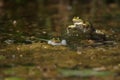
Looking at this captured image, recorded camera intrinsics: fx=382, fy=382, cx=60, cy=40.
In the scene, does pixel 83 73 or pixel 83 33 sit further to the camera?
pixel 83 33

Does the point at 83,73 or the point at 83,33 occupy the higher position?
the point at 83,33

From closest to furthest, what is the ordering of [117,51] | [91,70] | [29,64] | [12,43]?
[91,70], [29,64], [117,51], [12,43]

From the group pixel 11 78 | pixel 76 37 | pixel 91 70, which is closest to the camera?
pixel 11 78

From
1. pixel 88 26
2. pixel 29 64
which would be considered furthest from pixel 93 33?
pixel 29 64

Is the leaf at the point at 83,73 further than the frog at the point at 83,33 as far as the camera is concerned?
No

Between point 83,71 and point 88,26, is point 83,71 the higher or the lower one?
the lower one

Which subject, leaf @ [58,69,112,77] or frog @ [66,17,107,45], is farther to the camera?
frog @ [66,17,107,45]

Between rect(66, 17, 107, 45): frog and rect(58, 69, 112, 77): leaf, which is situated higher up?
rect(66, 17, 107, 45): frog

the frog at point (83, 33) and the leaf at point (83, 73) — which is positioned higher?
the frog at point (83, 33)

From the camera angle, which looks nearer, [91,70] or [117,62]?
[91,70]

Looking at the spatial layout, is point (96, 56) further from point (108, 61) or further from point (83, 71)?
point (83, 71)
